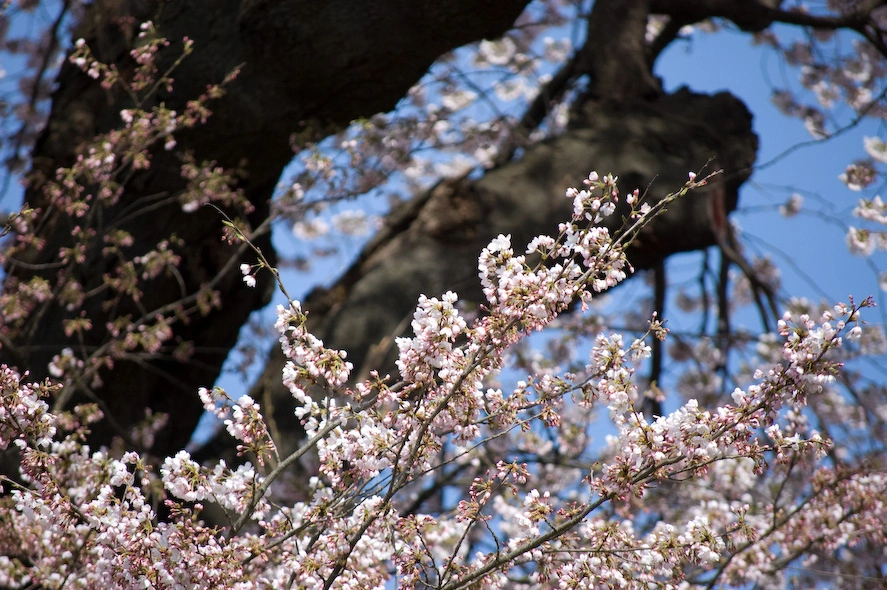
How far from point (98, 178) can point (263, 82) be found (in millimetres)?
744

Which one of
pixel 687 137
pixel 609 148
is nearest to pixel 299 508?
pixel 609 148

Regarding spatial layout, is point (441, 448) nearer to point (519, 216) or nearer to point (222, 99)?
point (519, 216)

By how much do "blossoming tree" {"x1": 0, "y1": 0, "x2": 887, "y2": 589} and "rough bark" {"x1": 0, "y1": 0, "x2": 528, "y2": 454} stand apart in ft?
0.04

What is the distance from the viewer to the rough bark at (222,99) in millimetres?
3170

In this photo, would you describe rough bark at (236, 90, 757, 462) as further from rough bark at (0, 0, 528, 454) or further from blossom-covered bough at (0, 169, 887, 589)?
blossom-covered bough at (0, 169, 887, 589)

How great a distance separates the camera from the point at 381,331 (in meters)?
3.47

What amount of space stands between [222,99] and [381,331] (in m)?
1.14

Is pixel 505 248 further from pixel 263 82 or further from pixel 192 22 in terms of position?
pixel 192 22

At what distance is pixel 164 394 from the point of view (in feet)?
13.4

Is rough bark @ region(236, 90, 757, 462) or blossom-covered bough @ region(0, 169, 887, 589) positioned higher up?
rough bark @ region(236, 90, 757, 462)

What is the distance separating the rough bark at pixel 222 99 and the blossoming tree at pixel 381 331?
0.5 inches

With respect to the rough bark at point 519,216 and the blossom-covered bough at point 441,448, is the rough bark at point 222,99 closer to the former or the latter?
the rough bark at point 519,216

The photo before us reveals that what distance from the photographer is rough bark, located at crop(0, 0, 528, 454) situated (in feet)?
10.4

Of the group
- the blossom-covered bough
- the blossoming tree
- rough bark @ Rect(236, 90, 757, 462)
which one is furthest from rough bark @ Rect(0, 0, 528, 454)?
the blossom-covered bough
